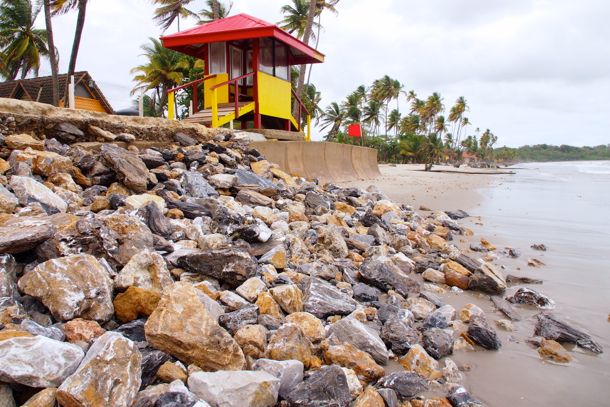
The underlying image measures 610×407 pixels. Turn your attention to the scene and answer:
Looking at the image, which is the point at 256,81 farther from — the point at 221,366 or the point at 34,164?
the point at 221,366

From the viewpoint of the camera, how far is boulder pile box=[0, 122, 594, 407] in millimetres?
1783

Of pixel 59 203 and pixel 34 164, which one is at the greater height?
pixel 34 164

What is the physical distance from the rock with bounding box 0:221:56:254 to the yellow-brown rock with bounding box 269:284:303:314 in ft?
4.52


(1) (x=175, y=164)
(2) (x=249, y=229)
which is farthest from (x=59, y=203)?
(1) (x=175, y=164)

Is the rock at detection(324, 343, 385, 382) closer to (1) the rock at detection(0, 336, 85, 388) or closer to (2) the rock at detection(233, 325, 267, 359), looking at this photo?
(2) the rock at detection(233, 325, 267, 359)

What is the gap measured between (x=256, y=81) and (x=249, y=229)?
23.8 ft

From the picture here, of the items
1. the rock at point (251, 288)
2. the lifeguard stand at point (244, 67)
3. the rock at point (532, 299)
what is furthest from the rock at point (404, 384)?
the lifeguard stand at point (244, 67)

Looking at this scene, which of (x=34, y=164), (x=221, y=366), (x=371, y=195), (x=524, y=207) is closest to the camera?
(x=221, y=366)

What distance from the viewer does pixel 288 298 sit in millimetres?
2711

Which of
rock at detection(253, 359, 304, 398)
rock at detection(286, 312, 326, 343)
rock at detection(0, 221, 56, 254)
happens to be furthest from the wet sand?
rock at detection(0, 221, 56, 254)

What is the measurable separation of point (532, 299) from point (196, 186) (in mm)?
3436

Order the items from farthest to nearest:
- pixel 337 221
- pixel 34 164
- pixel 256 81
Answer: pixel 256 81
pixel 337 221
pixel 34 164

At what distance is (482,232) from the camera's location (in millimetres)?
6828

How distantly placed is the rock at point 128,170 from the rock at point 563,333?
Result: 3636 millimetres
